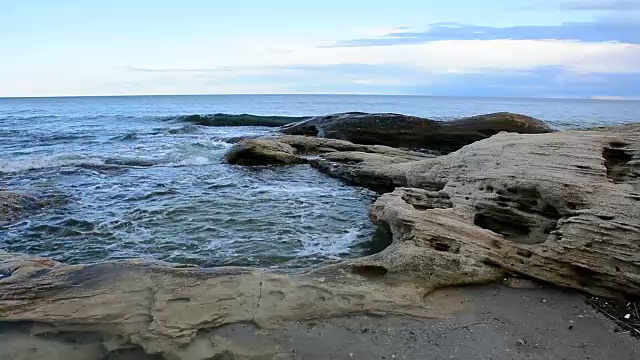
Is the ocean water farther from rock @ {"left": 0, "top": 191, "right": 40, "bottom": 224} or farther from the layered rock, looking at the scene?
the layered rock

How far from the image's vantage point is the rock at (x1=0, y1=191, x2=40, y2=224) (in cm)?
1123

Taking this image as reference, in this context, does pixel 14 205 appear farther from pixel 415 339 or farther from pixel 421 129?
pixel 421 129

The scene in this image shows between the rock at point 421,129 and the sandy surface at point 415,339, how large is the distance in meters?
15.4

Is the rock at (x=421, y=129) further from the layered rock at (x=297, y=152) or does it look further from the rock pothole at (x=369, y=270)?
the rock pothole at (x=369, y=270)

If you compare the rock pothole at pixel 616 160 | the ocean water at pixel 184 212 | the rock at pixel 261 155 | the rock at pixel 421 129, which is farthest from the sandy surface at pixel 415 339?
the rock at pixel 421 129

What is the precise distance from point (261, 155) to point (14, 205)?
877cm

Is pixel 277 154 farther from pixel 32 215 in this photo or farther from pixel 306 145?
pixel 32 215

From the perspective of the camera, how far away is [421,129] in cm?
2248

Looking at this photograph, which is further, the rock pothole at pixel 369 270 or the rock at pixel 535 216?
the rock pothole at pixel 369 270

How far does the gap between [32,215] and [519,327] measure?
33.9 ft

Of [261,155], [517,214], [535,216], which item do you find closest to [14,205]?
[261,155]

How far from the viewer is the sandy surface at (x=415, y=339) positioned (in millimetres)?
5250

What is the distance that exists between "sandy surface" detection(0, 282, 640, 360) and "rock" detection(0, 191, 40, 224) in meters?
6.45

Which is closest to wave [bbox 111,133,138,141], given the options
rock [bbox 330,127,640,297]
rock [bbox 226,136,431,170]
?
rock [bbox 226,136,431,170]
